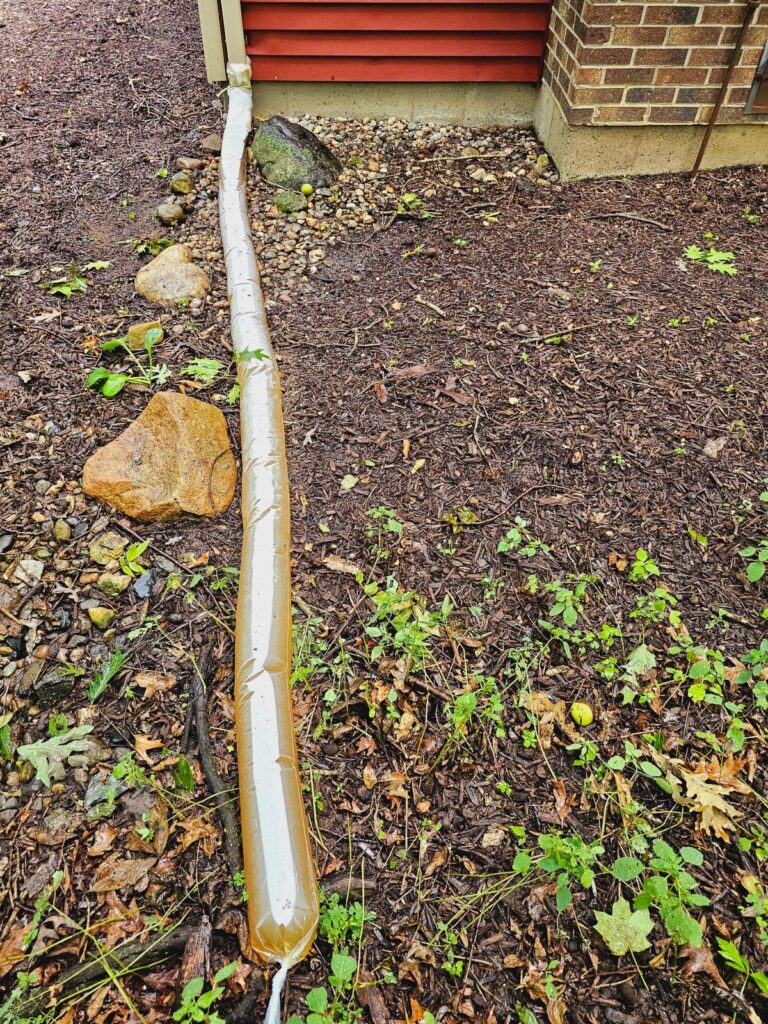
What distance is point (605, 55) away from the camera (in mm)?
3664

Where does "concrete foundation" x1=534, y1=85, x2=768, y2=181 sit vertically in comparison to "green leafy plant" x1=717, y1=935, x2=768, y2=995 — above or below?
above

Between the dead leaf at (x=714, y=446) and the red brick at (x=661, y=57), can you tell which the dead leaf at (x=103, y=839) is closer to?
the dead leaf at (x=714, y=446)

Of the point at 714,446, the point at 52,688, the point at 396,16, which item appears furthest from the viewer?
the point at 396,16

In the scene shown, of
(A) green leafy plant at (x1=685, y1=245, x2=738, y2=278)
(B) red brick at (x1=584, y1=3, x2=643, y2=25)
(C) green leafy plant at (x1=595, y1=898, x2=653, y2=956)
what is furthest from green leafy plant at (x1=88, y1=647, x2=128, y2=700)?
(B) red brick at (x1=584, y1=3, x2=643, y2=25)

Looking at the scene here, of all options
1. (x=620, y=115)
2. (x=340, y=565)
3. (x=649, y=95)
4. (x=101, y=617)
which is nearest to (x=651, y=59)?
(x=649, y=95)

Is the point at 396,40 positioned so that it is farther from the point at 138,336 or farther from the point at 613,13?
the point at 138,336

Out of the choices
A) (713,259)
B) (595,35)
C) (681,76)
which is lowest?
(713,259)

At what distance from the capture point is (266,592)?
85.0 inches

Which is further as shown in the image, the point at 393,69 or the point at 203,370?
the point at 393,69

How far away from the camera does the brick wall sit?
3.55 metres

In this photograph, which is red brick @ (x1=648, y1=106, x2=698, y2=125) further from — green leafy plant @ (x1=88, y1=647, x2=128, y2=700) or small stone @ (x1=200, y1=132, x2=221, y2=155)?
green leafy plant @ (x1=88, y1=647, x2=128, y2=700)

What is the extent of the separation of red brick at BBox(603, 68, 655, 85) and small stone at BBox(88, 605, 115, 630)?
12.2 feet

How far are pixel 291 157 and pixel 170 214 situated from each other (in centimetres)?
81

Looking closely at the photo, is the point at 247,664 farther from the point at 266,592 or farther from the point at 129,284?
the point at 129,284
